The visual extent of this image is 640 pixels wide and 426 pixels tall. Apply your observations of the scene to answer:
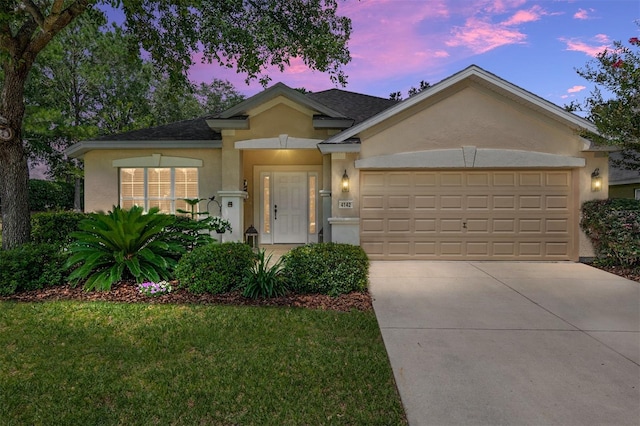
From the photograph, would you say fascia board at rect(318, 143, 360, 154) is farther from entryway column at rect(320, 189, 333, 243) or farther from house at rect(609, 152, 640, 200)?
house at rect(609, 152, 640, 200)

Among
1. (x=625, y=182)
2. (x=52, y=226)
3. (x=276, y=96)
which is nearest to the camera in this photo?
(x=52, y=226)

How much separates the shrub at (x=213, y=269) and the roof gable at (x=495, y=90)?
4.44 meters

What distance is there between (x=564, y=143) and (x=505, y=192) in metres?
1.78

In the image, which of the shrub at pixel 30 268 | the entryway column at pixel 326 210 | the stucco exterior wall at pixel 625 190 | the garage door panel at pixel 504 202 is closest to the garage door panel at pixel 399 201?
the entryway column at pixel 326 210

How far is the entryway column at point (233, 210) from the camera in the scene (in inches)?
396

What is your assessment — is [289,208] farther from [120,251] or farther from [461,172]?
[120,251]

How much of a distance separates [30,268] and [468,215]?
9.23m

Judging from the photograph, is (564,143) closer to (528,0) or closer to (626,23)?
(626,23)

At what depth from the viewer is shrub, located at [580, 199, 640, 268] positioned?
7715 mm

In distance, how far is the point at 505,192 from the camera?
8.92 meters

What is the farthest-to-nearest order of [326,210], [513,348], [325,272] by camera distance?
1. [326,210]
2. [325,272]
3. [513,348]

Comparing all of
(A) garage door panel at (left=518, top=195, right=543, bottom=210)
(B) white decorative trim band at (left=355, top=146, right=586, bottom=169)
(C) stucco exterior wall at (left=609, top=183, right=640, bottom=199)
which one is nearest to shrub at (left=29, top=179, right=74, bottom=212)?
(B) white decorative trim band at (left=355, top=146, right=586, bottom=169)

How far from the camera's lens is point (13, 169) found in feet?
22.6

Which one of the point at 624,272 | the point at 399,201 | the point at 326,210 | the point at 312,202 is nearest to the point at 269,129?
the point at 326,210
